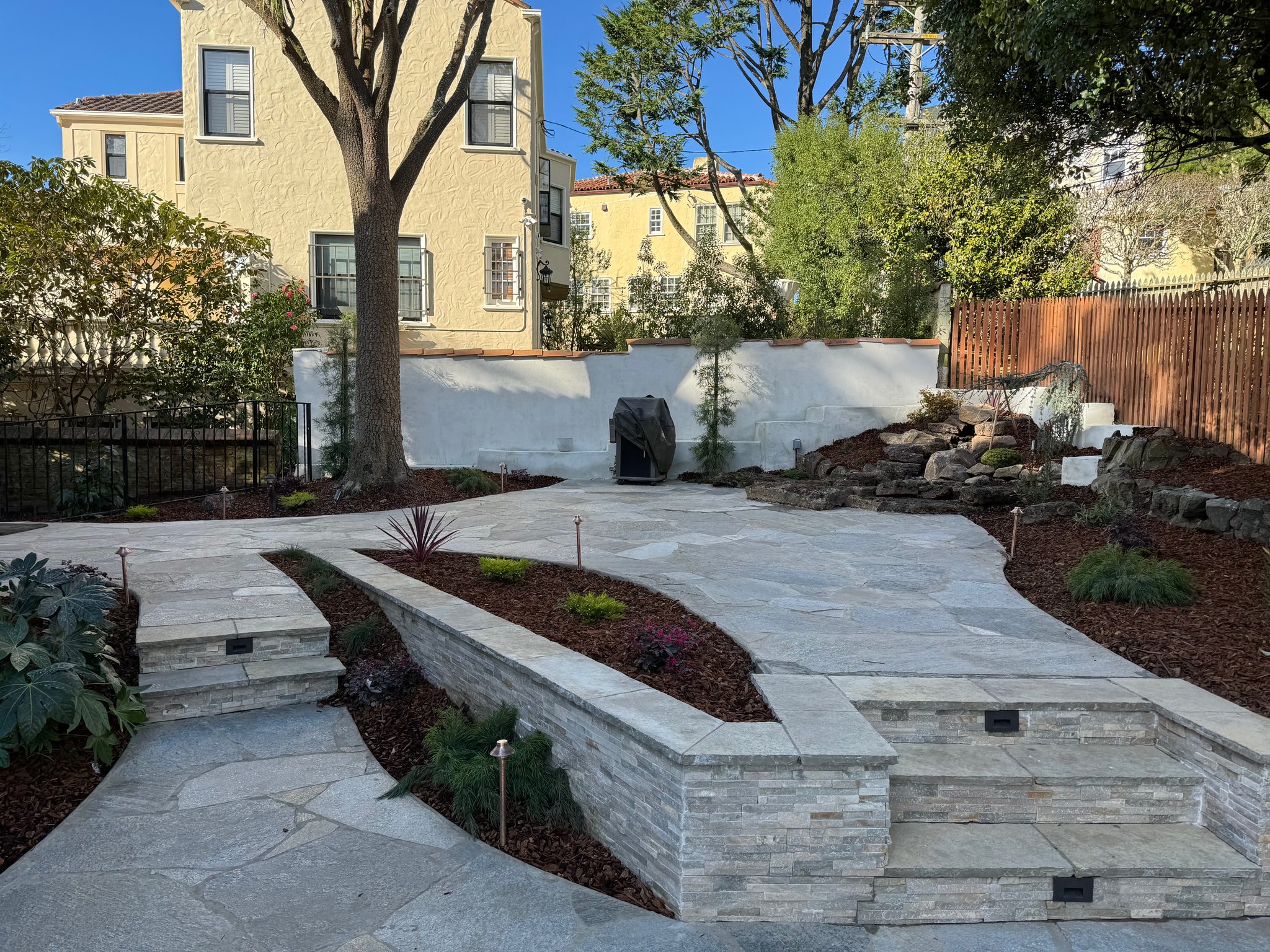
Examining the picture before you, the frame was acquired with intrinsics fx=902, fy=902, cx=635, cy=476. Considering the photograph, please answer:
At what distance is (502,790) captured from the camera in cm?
340

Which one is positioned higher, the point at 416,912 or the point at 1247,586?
the point at 1247,586

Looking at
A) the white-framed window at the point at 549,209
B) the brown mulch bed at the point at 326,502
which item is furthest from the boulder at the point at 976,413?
the white-framed window at the point at 549,209

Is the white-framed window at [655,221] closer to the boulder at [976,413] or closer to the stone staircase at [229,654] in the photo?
the boulder at [976,413]

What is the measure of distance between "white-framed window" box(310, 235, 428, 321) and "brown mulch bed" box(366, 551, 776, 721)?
35.1 feet

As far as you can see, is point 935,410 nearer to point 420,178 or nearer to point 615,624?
point 615,624

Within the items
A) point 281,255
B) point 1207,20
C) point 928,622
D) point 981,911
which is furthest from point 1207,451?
point 281,255

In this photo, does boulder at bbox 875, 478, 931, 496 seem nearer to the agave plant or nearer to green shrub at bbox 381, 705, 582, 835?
the agave plant

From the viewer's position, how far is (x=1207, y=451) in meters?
8.91

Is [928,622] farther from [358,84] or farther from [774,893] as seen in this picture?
[358,84]

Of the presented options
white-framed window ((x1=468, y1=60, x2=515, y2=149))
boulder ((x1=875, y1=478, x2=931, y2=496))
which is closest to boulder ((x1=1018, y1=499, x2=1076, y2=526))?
boulder ((x1=875, y1=478, x2=931, y2=496))

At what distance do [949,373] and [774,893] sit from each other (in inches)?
488

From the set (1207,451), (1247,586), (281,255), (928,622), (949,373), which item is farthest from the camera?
(281,255)

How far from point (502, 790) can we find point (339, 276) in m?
14.9

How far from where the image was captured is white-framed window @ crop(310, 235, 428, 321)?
1647 centimetres
